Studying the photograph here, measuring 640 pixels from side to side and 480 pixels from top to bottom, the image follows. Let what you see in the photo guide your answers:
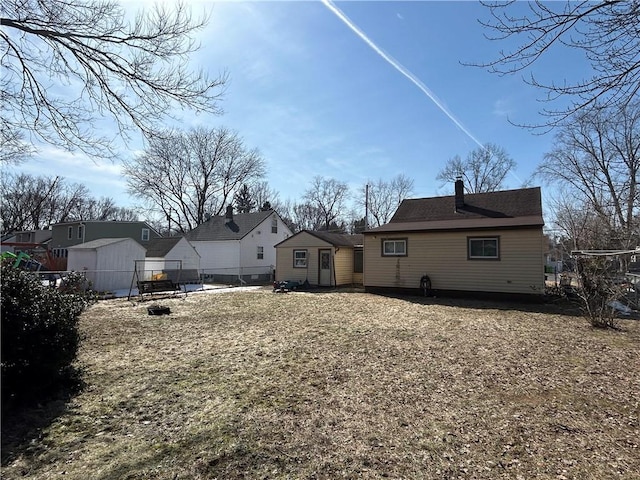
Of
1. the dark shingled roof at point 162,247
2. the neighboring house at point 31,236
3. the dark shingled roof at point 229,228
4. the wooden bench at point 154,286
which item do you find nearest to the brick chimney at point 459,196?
the wooden bench at point 154,286

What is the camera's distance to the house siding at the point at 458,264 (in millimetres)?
13281

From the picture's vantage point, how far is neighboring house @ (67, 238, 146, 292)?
58.5 feet

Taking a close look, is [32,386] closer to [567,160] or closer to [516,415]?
[516,415]

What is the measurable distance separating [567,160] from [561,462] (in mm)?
33825

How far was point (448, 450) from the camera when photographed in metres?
3.28

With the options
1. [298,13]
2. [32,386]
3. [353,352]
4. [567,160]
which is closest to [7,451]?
[32,386]

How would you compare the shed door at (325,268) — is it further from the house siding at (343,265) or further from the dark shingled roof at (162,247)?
the dark shingled roof at (162,247)

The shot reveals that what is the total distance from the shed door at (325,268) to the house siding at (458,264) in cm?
390

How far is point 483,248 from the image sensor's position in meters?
14.3

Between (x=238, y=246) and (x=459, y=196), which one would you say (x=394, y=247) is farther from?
(x=238, y=246)

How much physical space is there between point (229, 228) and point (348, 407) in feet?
80.4

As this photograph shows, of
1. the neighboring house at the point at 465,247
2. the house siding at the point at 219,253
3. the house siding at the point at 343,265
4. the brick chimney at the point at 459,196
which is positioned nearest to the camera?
the neighboring house at the point at 465,247

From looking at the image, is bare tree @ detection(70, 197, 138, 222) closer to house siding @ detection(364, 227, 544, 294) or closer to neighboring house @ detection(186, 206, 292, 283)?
neighboring house @ detection(186, 206, 292, 283)

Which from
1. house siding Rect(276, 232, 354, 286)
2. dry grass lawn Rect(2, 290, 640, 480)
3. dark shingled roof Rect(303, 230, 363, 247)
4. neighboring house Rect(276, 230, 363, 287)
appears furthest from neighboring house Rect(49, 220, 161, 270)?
dry grass lawn Rect(2, 290, 640, 480)
